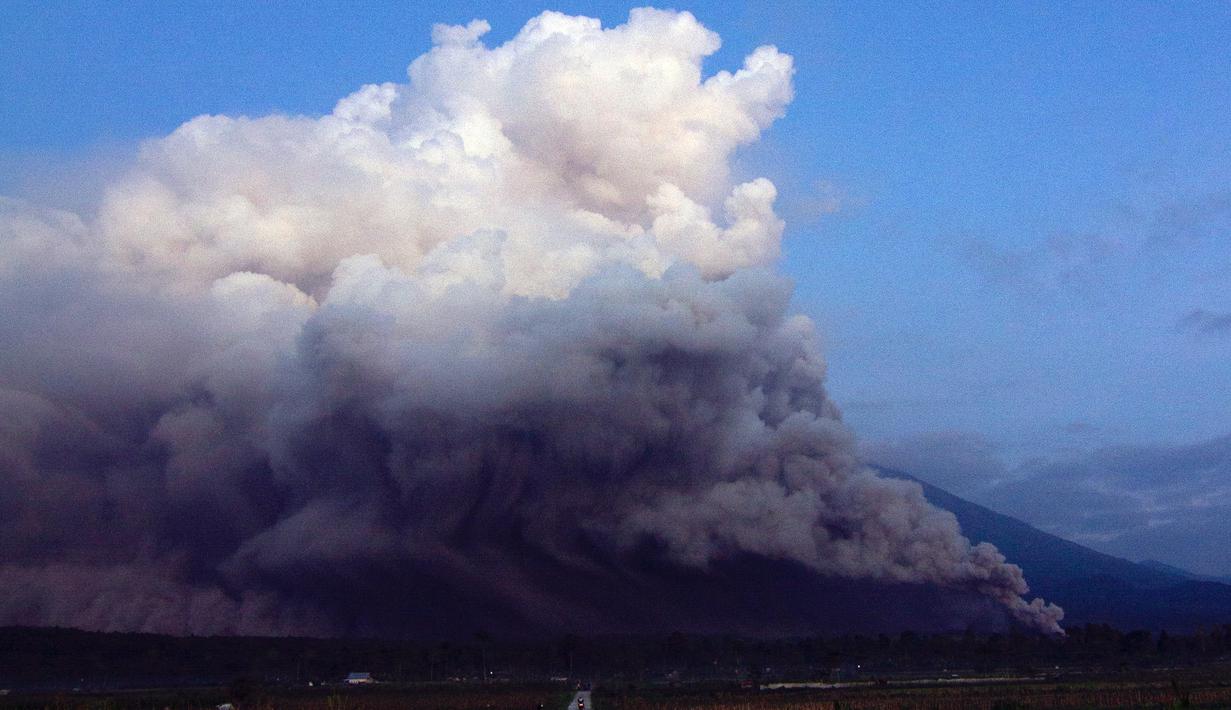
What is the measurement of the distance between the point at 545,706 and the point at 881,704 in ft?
95.7

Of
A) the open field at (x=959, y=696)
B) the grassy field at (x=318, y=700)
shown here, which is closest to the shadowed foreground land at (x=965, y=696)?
the open field at (x=959, y=696)

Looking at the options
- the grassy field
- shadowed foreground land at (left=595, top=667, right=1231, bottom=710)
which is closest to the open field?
shadowed foreground land at (left=595, top=667, right=1231, bottom=710)

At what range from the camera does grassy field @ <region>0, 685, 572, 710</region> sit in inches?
4026

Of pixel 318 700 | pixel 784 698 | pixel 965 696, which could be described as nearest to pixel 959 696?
pixel 965 696

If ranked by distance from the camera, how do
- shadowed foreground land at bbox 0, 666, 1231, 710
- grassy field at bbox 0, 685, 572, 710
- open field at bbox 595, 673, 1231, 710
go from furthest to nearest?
grassy field at bbox 0, 685, 572, 710
shadowed foreground land at bbox 0, 666, 1231, 710
open field at bbox 595, 673, 1231, 710

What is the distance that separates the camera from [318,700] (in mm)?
117062

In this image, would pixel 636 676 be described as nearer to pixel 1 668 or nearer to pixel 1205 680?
pixel 1205 680

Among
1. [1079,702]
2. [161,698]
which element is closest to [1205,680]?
[1079,702]

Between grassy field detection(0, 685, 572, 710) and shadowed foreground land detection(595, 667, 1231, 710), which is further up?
grassy field detection(0, 685, 572, 710)

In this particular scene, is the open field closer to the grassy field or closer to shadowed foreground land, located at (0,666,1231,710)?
shadowed foreground land, located at (0,666,1231,710)

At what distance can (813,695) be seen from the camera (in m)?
111

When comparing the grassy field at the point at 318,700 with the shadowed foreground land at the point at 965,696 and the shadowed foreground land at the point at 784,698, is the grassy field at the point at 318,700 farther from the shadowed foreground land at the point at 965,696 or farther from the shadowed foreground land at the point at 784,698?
the shadowed foreground land at the point at 965,696

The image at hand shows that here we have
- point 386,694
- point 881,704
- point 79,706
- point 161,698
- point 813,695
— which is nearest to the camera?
point 881,704

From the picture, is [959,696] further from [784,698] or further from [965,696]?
[784,698]
